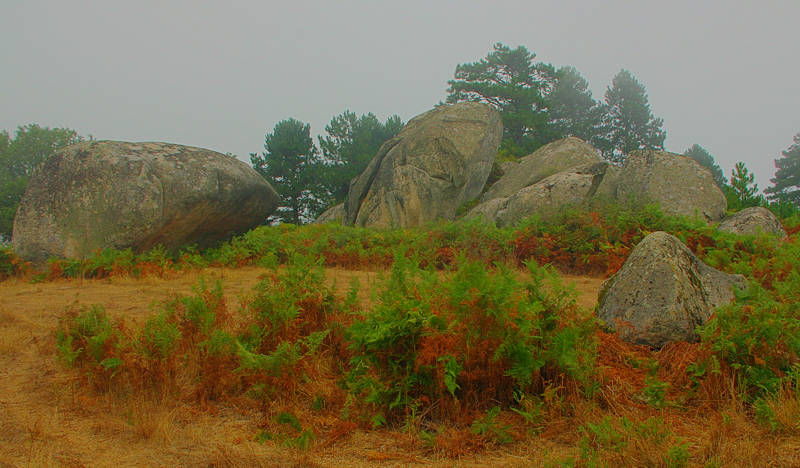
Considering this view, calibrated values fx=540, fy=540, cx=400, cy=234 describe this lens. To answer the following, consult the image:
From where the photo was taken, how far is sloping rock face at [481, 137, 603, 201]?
1467 cm

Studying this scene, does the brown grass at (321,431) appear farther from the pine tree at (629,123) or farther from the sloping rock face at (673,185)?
the pine tree at (629,123)

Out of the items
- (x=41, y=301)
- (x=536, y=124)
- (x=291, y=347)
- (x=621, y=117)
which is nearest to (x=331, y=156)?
(x=536, y=124)

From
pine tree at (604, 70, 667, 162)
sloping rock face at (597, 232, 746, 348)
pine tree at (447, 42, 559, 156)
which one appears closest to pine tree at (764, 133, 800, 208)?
pine tree at (604, 70, 667, 162)

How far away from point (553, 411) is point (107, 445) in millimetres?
2742

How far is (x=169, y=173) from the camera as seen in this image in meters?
9.88

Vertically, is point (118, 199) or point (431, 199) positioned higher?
point (431, 199)

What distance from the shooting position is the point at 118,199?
30.7 ft

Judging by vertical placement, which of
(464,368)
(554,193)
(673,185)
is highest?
(673,185)

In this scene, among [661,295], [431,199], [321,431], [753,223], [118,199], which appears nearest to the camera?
[321,431]

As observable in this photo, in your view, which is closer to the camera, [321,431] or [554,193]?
[321,431]

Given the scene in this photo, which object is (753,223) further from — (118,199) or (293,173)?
(293,173)

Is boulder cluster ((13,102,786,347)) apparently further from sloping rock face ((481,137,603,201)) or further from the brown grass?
the brown grass

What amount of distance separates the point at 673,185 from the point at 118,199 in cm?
1135

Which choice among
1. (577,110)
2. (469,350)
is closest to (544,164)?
(469,350)
